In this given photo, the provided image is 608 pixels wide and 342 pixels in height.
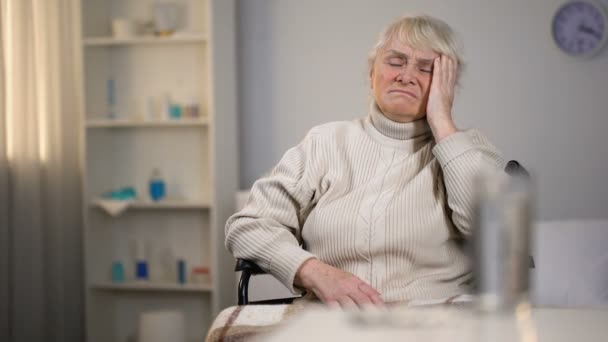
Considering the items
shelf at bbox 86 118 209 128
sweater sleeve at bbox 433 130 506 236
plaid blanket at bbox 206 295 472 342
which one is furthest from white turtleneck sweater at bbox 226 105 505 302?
shelf at bbox 86 118 209 128

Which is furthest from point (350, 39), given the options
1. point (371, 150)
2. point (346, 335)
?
point (346, 335)

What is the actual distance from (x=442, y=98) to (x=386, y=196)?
0.89 ft

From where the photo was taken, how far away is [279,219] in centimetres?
175

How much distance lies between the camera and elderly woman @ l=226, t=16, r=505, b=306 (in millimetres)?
1622

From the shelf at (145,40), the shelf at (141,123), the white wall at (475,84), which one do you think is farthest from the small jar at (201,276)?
the shelf at (145,40)

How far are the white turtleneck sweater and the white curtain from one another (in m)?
1.43

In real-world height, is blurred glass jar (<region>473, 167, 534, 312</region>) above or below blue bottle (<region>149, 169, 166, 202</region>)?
above

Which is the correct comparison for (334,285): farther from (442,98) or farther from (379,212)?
(442,98)

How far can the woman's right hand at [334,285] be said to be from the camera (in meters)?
1.53

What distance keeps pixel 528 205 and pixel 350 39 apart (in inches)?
115

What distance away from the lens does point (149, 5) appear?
360 cm

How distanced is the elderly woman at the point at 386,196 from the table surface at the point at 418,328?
0.69 meters

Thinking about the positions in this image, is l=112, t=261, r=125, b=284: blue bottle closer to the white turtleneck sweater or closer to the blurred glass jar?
the white turtleneck sweater

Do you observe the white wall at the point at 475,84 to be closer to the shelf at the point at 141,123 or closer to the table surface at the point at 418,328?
the shelf at the point at 141,123
